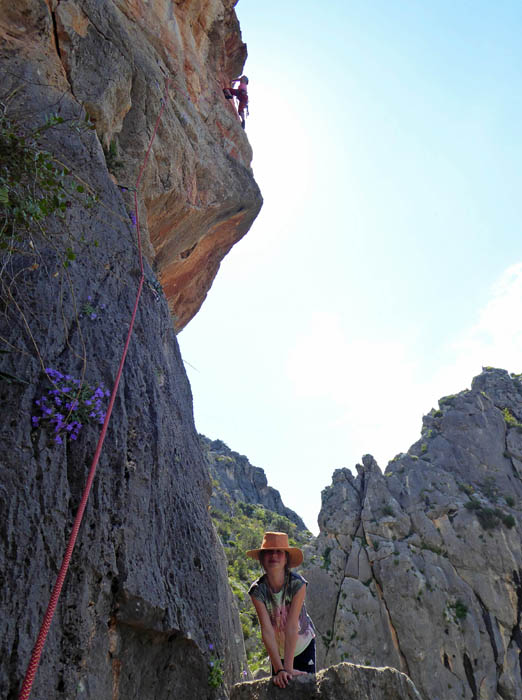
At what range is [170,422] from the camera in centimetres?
563

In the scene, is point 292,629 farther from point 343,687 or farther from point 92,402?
point 92,402

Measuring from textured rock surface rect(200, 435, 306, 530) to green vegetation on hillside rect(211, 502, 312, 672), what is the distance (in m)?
10.2

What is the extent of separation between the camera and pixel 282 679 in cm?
362

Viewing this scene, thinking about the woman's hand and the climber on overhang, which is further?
the climber on overhang

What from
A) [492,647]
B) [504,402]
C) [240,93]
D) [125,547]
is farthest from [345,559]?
[125,547]

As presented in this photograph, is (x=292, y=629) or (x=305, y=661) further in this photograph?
(x=305, y=661)

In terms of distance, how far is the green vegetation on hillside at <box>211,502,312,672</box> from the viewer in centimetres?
2853

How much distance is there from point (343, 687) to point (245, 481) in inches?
4022

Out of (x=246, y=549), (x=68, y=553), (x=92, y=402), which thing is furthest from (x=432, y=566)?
(x=68, y=553)

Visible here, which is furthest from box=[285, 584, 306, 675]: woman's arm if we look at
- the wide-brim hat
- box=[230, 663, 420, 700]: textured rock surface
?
the wide-brim hat

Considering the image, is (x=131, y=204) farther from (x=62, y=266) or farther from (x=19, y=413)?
(x=19, y=413)

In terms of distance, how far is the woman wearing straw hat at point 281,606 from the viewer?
4113mm

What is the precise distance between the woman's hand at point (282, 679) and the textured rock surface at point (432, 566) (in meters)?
29.1

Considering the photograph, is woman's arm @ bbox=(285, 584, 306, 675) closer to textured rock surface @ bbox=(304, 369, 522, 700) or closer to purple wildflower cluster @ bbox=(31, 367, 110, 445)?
purple wildflower cluster @ bbox=(31, 367, 110, 445)
